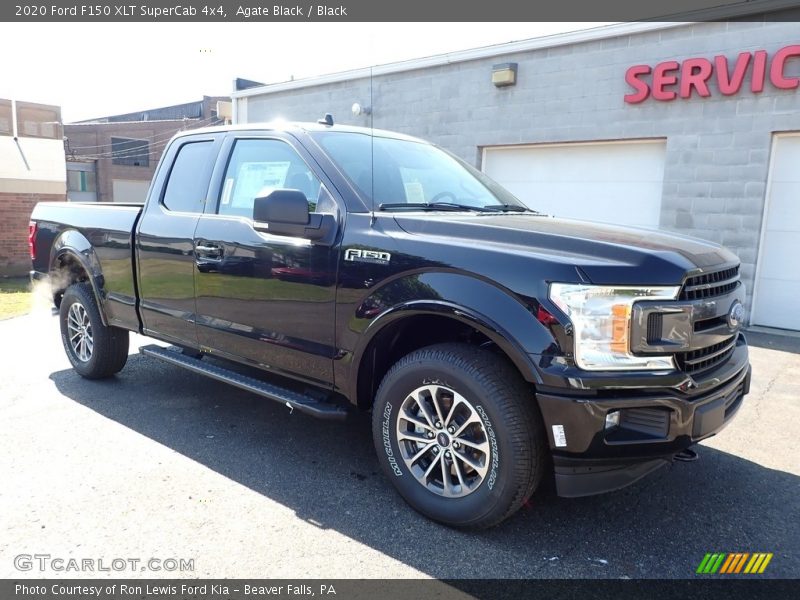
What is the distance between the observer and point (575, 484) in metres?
2.72

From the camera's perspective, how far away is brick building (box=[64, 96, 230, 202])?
42000mm

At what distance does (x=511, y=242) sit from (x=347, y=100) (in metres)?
10.8

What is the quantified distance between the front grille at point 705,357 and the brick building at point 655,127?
19.1ft

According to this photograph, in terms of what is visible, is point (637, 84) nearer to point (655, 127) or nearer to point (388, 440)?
point (655, 127)

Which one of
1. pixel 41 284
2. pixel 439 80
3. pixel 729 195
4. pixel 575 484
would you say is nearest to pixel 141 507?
pixel 575 484

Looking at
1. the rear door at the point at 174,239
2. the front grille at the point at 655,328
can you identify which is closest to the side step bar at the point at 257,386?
the rear door at the point at 174,239

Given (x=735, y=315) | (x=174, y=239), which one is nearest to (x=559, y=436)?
(x=735, y=315)

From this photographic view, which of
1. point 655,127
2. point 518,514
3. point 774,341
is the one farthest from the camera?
point 655,127

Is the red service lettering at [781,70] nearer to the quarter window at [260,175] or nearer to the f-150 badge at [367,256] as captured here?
the quarter window at [260,175]

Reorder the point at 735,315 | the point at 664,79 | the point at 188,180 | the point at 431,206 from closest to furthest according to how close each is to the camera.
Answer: the point at 735,315
the point at 431,206
the point at 188,180
the point at 664,79

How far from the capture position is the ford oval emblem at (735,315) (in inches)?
120

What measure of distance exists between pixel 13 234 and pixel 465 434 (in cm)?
1763

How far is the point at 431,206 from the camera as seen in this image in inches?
144

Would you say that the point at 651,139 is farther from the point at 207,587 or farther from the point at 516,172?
the point at 207,587
